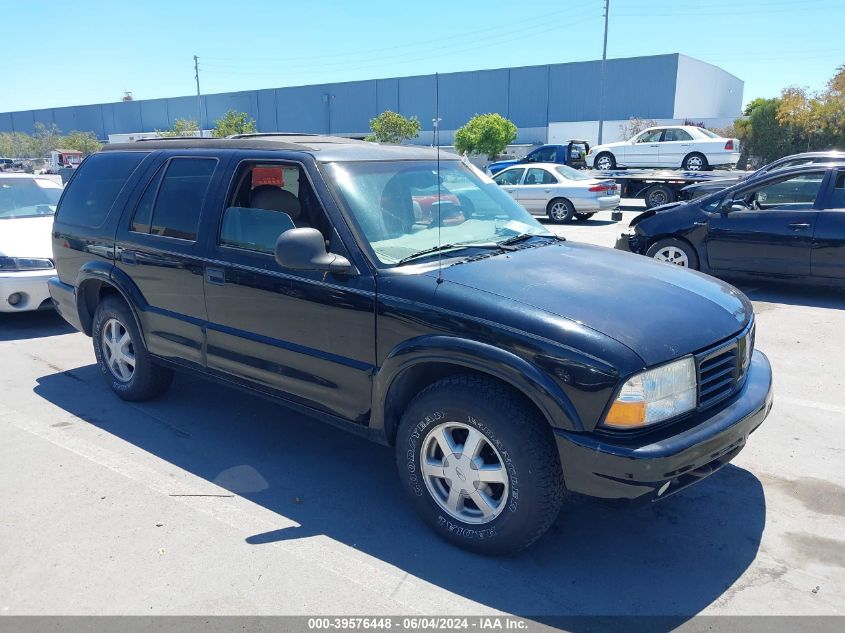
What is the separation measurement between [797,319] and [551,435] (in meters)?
5.91

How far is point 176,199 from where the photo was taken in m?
4.61

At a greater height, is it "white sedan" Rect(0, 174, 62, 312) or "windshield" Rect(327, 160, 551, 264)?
"windshield" Rect(327, 160, 551, 264)

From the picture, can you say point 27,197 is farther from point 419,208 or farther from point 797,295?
point 797,295

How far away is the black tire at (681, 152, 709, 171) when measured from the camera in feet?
79.2

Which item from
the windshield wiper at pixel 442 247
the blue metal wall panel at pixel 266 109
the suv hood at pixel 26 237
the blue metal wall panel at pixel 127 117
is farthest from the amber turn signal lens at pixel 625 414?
the blue metal wall panel at pixel 127 117

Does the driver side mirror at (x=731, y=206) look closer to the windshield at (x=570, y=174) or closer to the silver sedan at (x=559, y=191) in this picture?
the silver sedan at (x=559, y=191)

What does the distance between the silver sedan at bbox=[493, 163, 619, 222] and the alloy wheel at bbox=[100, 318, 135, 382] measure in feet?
41.3

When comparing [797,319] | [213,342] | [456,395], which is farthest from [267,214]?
[797,319]

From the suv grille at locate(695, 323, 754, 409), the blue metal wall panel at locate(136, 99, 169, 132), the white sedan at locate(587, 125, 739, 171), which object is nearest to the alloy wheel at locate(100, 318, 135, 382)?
the suv grille at locate(695, 323, 754, 409)

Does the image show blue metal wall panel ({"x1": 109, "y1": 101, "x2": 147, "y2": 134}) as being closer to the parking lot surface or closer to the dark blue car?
the dark blue car

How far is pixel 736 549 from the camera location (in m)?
3.33

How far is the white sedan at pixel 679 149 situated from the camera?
2383 cm

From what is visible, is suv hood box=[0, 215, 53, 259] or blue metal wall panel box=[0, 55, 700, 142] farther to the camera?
blue metal wall panel box=[0, 55, 700, 142]

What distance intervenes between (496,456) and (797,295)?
7.36 m
